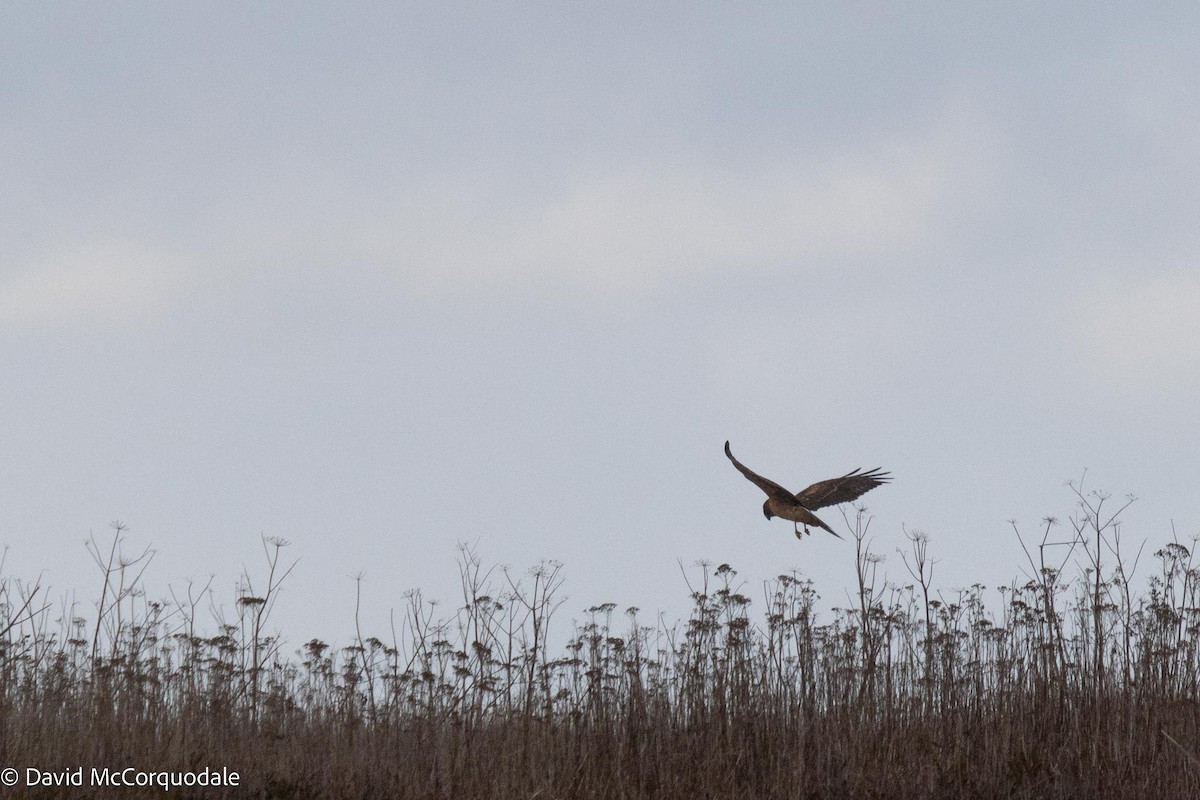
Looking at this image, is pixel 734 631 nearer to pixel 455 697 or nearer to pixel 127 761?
Answer: pixel 455 697

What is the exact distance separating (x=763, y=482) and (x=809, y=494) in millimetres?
837

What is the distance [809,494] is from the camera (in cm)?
Answer: 828

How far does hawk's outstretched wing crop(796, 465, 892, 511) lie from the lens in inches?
327

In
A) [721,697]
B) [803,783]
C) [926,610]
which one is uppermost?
[926,610]

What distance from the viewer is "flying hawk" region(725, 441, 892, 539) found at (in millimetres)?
7645

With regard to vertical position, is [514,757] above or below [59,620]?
below

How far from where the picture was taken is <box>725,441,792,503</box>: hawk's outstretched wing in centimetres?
756

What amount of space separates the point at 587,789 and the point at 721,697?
1.20 m

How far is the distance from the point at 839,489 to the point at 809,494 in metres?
0.33

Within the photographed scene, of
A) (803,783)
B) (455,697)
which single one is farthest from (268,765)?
(803,783)

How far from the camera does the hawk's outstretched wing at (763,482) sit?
24.8 feet

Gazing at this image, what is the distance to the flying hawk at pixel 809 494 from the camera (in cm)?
764

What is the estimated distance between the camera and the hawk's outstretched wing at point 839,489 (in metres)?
8.31

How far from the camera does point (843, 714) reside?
6.33 m
